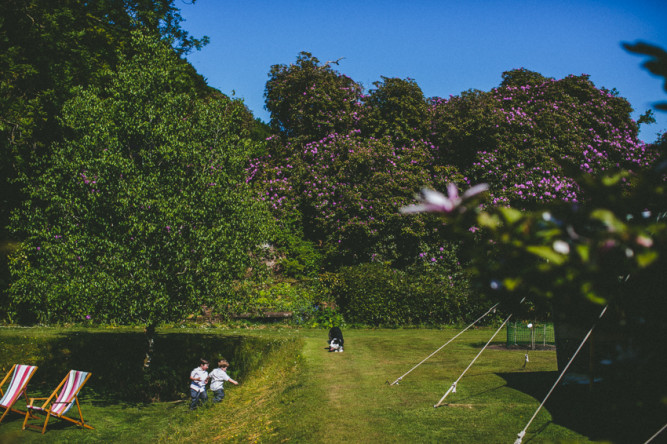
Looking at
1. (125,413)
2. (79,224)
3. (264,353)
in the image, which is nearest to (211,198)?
(79,224)

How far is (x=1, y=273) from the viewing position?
69.3 ft

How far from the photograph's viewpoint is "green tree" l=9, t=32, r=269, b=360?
13.2 meters

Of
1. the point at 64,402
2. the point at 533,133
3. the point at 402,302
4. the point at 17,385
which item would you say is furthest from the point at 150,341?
the point at 533,133

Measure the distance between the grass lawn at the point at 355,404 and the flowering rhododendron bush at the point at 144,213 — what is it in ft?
9.26

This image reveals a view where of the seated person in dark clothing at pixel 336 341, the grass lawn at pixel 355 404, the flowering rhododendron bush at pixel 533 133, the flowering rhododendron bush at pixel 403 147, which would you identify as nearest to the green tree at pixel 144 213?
the grass lawn at pixel 355 404

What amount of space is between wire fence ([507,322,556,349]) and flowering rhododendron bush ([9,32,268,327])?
30.3 feet

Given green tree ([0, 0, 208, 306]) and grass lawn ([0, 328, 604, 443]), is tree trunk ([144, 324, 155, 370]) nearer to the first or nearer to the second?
grass lawn ([0, 328, 604, 443])

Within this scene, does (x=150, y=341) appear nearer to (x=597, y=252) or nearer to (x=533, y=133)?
(x=597, y=252)

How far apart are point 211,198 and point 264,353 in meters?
5.39

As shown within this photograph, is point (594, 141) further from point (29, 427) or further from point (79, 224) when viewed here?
point (29, 427)

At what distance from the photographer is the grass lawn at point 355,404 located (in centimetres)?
739

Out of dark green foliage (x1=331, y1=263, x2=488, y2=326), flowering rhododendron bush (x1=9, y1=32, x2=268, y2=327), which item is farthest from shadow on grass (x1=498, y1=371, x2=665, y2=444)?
dark green foliage (x1=331, y1=263, x2=488, y2=326)

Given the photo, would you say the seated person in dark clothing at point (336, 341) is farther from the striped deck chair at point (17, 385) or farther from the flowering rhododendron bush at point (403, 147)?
the flowering rhododendron bush at point (403, 147)

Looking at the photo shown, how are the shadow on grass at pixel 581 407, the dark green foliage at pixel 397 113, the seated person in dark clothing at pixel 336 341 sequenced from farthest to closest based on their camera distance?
1. the dark green foliage at pixel 397 113
2. the seated person in dark clothing at pixel 336 341
3. the shadow on grass at pixel 581 407
